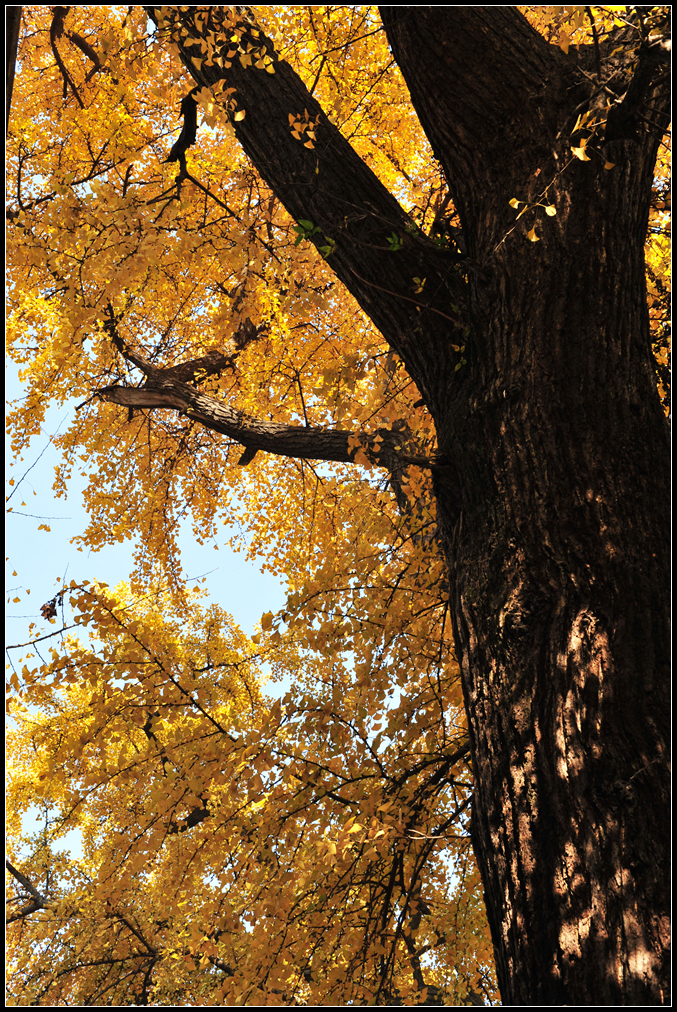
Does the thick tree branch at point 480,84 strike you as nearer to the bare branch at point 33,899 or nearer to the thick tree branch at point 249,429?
the thick tree branch at point 249,429

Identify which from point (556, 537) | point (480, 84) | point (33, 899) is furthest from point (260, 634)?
point (33, 899)

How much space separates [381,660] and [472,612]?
1.53m

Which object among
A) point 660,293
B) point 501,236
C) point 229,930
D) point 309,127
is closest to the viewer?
point 501,236

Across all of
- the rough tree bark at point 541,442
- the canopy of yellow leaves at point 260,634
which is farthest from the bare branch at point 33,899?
the rough tree bark at point 541,442

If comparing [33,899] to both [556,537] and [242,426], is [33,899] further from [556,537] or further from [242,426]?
[556,537]

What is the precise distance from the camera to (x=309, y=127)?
3.01m

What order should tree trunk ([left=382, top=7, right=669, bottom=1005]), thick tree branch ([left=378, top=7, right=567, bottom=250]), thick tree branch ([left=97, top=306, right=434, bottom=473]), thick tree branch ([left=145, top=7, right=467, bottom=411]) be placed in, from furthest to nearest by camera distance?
thick tree branch ([left=97, top=306, right=434, bottom=473]) → thick tree branch ([left=145, top=7, right=467, bottom=411]) → thick tree branch ([left=378, top=7, right=567, bottom=250]) → tree trunk ([left=382, top=7, right=669, bottom=1005])

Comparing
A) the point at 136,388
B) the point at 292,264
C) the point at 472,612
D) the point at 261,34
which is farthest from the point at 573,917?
the point at 136,388

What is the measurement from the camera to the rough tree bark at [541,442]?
1.70 m

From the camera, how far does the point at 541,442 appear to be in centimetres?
229

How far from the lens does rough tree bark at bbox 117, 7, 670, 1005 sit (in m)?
1.70

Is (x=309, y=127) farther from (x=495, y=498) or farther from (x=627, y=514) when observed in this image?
(x=627, y=514)

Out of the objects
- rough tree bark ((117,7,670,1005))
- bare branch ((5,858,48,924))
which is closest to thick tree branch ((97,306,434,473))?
rough tree bark ((117,7,670,1005))

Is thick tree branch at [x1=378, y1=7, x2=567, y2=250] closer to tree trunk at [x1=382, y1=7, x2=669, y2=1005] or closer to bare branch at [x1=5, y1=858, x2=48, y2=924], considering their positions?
tree trunk at [x1=382, y1=7, x2=669, y2=1005]
